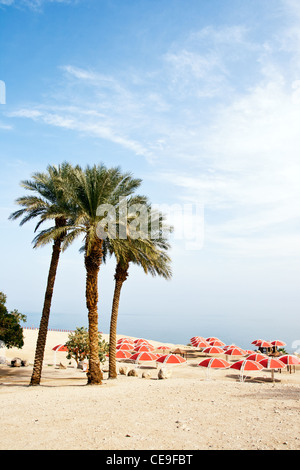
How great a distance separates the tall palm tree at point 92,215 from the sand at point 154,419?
3128mm

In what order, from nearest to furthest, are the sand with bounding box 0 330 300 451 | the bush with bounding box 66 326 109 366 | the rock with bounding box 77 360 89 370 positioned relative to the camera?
1. the sand with bounding box 0 330 300 451
2. the bush with bounding box 66 326 109 366
3. the rock with bounding box 77 360 89 370

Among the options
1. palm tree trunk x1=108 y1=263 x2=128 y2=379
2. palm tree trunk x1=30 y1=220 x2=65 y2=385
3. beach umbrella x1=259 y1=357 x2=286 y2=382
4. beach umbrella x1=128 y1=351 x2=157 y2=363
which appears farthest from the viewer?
beach umbrella x1=128 y1=351 x2=157 y2=363

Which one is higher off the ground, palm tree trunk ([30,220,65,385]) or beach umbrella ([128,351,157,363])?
palm tree trunk ([30,220,65,385])

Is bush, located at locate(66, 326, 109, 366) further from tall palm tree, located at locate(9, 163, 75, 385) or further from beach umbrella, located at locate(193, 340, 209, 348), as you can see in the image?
beach umbrella, located at locate(193, 340, 209, 348)

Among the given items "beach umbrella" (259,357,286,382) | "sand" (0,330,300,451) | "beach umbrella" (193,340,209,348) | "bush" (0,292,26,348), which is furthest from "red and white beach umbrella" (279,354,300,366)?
"bush" (0,292,26,348)

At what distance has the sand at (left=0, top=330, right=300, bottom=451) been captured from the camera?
811cm

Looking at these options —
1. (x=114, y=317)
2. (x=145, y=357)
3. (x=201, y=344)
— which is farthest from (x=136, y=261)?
(x=201, y=344)

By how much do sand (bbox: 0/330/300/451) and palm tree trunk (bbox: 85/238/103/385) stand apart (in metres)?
2.53

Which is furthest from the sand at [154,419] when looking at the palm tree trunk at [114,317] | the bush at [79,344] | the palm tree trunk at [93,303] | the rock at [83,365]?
the rock at [83,365]

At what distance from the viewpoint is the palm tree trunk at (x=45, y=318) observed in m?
20.1
